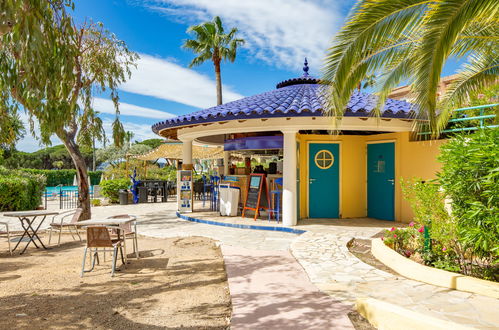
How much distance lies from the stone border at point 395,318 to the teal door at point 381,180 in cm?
670

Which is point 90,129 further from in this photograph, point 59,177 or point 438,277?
point 59,177

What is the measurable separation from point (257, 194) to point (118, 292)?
581 cm

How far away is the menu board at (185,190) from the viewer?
11383 mm

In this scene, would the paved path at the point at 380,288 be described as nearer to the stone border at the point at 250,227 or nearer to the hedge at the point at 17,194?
the stone border at the point at 250,227

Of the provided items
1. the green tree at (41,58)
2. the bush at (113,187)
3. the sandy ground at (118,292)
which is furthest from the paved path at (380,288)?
the bush at (113,187)

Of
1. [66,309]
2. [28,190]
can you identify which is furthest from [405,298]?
[28,190]

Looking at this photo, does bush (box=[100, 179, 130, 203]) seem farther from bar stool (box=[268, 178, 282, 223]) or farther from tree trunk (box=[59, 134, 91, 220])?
bar stool (box=[268, 178, 282, 223])

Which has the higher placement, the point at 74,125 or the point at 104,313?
the point at 74,125

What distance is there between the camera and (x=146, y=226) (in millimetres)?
10023

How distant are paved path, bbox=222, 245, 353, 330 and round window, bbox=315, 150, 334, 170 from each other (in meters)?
4.64

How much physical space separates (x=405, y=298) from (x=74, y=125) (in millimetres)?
9250

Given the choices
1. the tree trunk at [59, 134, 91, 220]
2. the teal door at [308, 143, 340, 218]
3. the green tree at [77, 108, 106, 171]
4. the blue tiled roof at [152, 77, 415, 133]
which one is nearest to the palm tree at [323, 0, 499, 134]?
the blue tiled roof at [152, 77, 415, 133]

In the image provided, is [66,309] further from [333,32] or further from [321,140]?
[321,140]

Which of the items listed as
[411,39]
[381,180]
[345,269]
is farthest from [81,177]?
[411,39]
